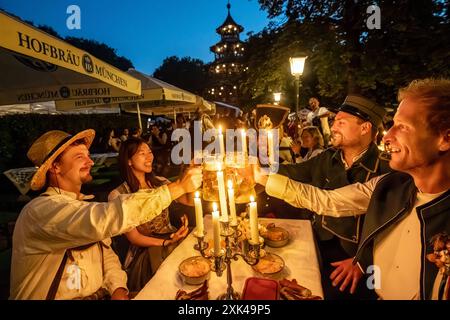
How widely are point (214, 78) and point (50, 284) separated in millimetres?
63512

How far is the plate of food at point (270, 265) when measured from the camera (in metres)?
2.16

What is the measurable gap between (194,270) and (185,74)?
253 ft

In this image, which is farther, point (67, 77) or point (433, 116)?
→ point (67, 77)

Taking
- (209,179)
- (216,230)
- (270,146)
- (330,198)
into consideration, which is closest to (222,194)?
(216,230)

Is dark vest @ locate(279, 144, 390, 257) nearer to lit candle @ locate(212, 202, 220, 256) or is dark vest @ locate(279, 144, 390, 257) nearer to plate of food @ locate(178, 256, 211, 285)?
plate of food @ locate(178, 256, 211, 285)

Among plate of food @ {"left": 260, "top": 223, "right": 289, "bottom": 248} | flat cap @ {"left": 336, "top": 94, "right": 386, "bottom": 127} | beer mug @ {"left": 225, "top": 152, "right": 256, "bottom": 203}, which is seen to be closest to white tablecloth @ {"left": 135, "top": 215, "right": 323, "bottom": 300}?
plate of food @ {"left": 260, "top": 223, "right": 289, "bottom": 248}

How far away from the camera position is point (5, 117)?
32.0ft

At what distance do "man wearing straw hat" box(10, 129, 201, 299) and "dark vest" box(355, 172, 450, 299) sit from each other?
1587 millimetres

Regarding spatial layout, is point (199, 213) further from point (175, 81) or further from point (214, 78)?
point (175, 81)

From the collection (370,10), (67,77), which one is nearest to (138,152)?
(67,77)

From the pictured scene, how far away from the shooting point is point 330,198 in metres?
→ 2.64

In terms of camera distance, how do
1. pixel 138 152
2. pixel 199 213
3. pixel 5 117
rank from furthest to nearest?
pixel 5 117 < pixel 138 152 < pixel 199 213

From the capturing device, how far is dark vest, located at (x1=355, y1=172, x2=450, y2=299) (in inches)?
69.2

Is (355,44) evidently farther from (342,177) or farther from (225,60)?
(225,60)
